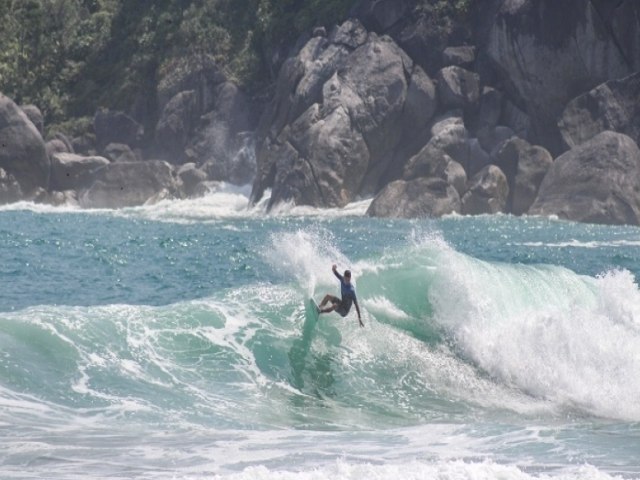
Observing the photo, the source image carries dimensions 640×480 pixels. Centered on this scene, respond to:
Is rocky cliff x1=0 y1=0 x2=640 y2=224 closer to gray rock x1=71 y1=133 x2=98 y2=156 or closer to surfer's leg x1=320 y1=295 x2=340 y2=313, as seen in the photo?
gray rock x1=71 y1=133 x2=98 y2=156

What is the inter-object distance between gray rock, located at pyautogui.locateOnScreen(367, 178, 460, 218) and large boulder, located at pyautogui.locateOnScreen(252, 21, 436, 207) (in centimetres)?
437

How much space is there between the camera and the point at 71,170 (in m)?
62.4

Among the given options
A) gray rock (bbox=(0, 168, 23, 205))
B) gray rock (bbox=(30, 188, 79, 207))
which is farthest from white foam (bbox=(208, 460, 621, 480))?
gray rock (bbox=(0, 168, 23, 205))

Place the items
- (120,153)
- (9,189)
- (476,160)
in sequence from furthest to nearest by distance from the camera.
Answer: (120,153)
(9,189)
(476,160)

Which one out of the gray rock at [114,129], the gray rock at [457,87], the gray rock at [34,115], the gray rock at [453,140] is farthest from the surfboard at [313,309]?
the gray rock at [114,129]

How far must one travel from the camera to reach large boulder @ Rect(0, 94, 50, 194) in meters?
60.6

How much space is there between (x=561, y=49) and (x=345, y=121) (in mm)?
10636

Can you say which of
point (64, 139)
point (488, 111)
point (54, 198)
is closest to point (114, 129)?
point (64, 139)

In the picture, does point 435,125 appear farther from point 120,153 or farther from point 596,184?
point 120,153

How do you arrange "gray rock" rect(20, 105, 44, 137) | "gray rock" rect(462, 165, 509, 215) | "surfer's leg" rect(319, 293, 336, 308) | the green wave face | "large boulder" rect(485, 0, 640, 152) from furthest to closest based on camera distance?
1. "gray rock" rect(20, 105, 44, 137)
2. "large boulder" rect(485, 0, 640, 152)
3. "gray rock" rect(462, 165, 509, 215)
4. "surfer's leg" rect(319, 293, 336, 308)
5. the green wave face


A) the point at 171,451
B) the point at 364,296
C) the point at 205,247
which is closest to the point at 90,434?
the point at 171,451

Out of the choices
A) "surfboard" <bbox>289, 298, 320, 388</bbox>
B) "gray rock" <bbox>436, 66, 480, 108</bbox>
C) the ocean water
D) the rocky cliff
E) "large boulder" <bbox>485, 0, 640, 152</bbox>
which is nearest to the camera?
the ocean water

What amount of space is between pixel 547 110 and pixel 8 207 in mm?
26313

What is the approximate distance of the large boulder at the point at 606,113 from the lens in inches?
2106
